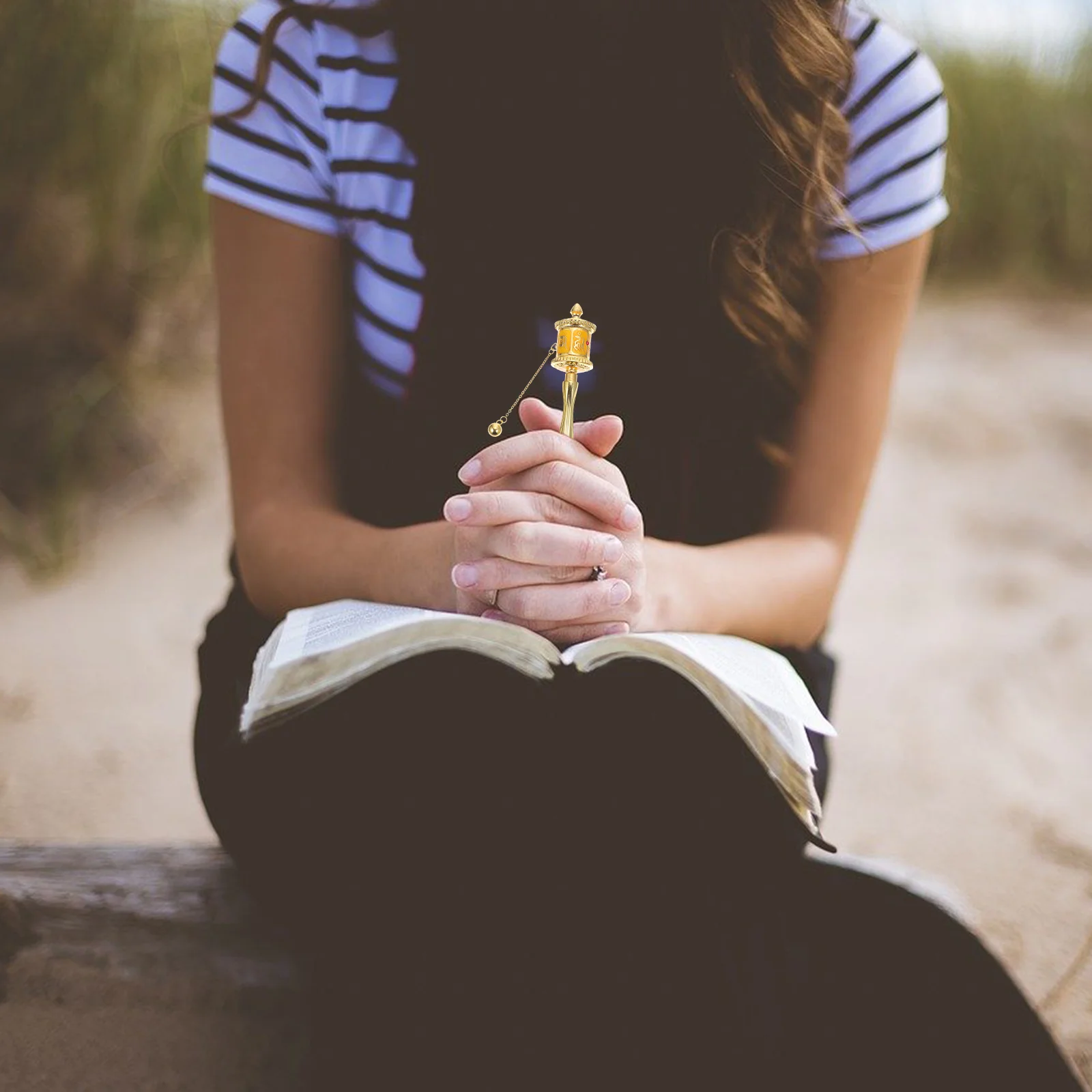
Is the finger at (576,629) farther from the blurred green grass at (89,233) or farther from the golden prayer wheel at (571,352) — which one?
the blurred green grass at (89,233)

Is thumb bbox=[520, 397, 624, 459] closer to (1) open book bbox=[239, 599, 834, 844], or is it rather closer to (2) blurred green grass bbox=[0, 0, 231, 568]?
(1) open book bbox=[239, 599, 834, 844]

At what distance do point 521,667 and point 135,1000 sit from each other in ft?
1.74

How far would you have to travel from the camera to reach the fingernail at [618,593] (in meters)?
0.79

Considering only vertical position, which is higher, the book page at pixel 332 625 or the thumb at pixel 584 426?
the thumb at pixel 584 426

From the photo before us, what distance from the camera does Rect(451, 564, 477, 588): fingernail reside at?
0.80 m

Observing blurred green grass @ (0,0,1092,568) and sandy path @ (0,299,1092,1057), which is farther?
blurred green grass @ (0,0,1092,568)

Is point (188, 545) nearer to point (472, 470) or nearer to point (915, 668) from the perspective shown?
point (915, 668)

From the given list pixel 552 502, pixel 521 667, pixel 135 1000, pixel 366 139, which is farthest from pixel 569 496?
pixel 135 1000

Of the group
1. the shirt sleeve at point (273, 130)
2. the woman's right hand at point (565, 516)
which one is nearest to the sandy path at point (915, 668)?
the woman's right hand at point (565, 516)

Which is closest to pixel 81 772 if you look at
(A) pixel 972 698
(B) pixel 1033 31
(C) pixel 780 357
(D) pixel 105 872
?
(D) pixel 105 872

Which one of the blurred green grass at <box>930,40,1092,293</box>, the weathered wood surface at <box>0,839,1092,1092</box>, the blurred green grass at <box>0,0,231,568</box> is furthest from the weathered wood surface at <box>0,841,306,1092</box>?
Result: the blurred green grass at <box>930,40,1092,293</box>

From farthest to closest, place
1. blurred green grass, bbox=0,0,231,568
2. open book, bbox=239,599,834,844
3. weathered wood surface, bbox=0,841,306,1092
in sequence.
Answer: blurred green grass, bbox=0,0,231,568 < weathered wood surface, bbox=0,841,306,1092 < open book, bbox=239,599,834,844

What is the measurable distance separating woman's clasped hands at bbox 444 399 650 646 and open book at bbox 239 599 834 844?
0.06m

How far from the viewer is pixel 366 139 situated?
1.00 meters
